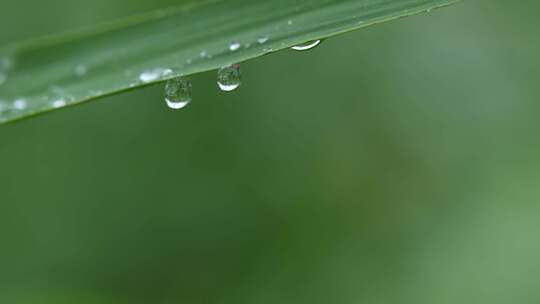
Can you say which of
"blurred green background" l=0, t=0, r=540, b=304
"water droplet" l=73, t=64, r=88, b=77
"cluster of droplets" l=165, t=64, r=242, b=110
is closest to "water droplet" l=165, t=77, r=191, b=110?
"cluster of droplets" l=165, t=64, r=242, b=110

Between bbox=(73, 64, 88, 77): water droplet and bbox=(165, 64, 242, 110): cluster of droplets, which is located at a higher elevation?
bbox=(73, 64, 88, 77): water droplet

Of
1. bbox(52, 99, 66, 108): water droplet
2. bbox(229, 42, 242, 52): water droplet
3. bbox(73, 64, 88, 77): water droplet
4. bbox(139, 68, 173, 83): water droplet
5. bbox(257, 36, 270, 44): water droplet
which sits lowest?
bbox(52, 99, 66, 108): water droplet

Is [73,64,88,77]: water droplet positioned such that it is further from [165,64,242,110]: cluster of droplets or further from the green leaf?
[165,64,242,110]: cluster of droplets

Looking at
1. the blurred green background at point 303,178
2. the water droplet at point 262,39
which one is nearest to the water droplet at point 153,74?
the water droplet at point 262,39

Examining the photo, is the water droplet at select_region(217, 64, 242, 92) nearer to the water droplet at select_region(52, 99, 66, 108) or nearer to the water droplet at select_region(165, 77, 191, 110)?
the water droplet at select_region(165, 77, 191, 110)

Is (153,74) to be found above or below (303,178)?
below

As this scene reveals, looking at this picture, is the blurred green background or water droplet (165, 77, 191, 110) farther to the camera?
the blurred green background

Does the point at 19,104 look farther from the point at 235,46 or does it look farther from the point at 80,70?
the point at 235,46

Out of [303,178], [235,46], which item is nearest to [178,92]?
[235,46]
